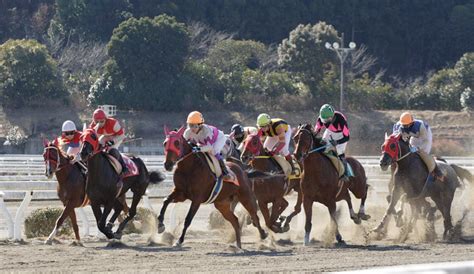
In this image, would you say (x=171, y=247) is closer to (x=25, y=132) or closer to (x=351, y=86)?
(x=25, y=132)

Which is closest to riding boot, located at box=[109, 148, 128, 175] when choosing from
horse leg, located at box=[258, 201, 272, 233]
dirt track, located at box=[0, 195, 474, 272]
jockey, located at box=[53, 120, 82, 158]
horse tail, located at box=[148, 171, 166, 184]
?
jockey, located at box=[53, 120, 82, 158]

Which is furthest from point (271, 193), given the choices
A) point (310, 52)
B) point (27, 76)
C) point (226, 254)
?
point (310, 52)

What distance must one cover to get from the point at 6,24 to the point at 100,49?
32.4ft

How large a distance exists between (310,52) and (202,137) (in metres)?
39.6

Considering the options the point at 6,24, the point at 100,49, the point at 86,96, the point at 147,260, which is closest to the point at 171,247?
the point at 147,260

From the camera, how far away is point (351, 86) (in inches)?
2064

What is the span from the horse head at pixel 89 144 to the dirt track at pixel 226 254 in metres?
1.27

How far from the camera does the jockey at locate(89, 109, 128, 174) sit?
15602 mm

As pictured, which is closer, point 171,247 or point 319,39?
point 171,247

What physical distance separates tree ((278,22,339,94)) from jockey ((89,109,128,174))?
37.4m

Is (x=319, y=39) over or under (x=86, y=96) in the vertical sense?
over

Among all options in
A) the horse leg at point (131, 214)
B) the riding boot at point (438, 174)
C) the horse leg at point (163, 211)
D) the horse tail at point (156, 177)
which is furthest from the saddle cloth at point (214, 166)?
the riding boot at point (438, 174)

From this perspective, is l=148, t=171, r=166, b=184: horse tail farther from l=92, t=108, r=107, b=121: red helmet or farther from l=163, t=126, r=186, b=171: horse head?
l=163, t=126, r=186, b=171: horse head

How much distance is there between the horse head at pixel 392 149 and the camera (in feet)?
52.2
